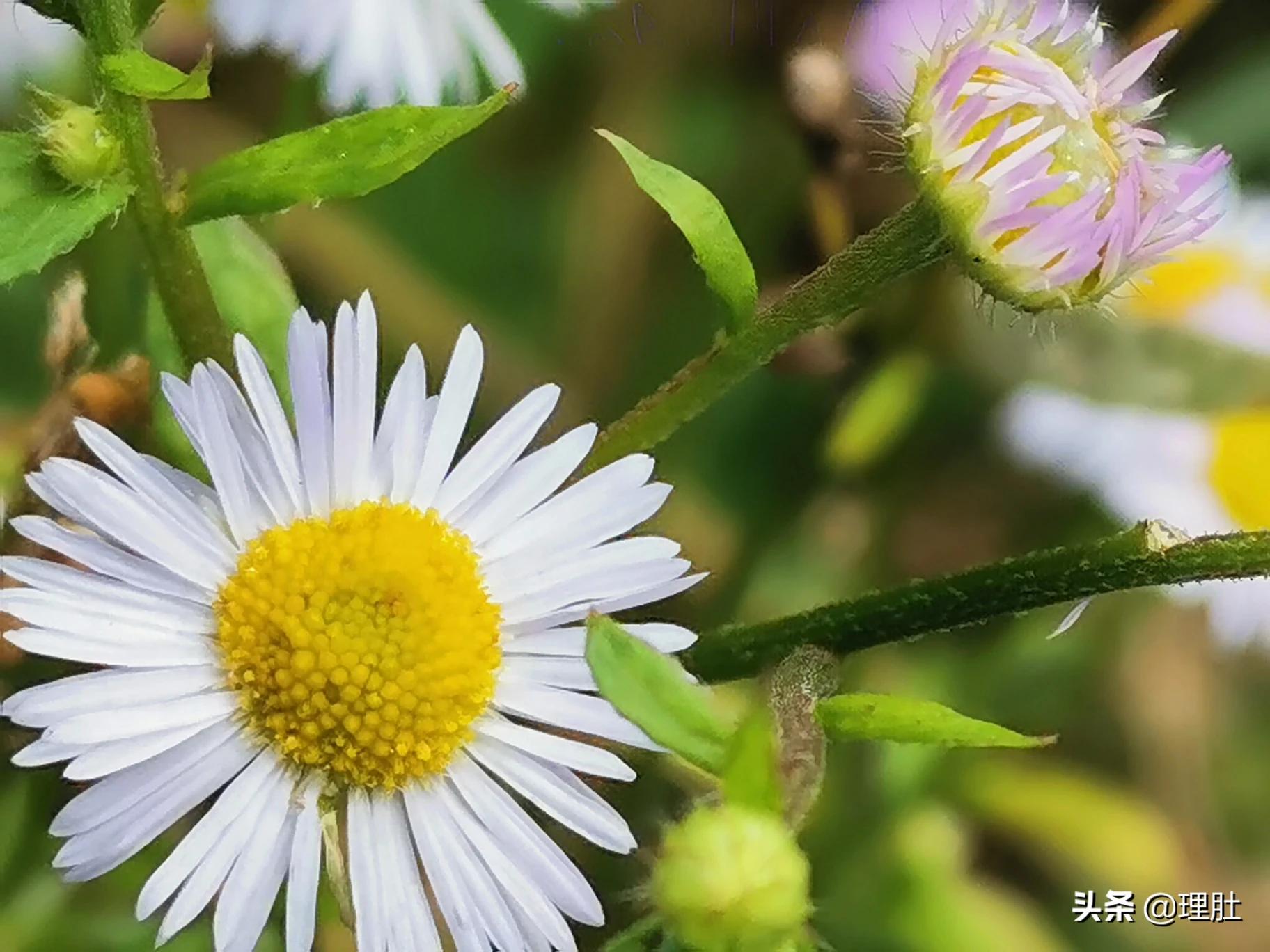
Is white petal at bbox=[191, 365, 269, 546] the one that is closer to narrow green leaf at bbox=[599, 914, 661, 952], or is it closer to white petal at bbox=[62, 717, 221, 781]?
white petal at bbox=[62, 717, 221, 781]

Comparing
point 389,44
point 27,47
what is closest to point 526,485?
point 389,44

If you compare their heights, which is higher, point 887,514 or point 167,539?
point 887,514

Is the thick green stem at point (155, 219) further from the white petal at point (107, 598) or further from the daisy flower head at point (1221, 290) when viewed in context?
the daisy flower head at point (1221, 290)

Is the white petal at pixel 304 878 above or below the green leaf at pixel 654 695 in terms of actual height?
below

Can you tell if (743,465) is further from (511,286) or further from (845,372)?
(511,286)

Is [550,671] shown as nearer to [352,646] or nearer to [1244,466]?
[352,646]

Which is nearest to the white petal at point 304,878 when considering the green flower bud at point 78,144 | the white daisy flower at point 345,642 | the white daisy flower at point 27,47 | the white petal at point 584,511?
the white daisy flower at point 345,642

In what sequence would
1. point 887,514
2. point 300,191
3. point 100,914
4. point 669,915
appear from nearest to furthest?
point 669,915 < point 300,191 < point 100,914 < point 887,514

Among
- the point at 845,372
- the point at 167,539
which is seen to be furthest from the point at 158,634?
the point at 845,372
